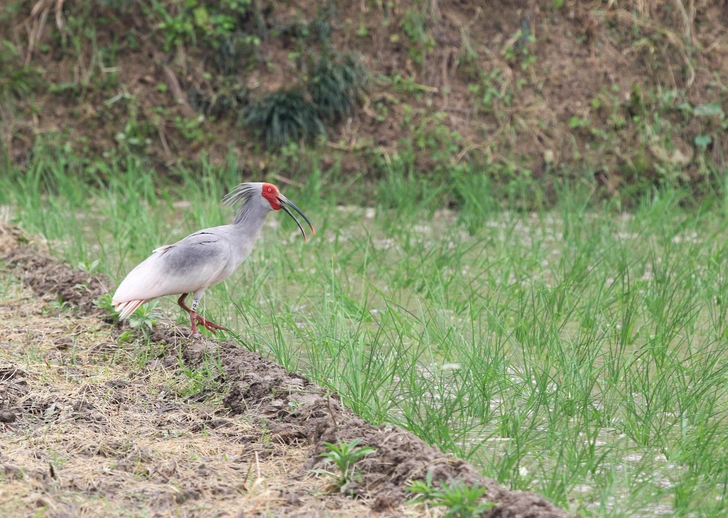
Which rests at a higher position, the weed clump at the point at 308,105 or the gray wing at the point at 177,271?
the gray wing at the point at 177,271

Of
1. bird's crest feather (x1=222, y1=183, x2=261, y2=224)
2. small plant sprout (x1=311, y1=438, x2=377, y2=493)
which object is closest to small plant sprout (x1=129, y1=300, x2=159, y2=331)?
bird's crest feather (x1=222, y1=183, x2=261, y2=224)

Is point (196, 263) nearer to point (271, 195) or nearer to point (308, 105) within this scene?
point (271, 195)

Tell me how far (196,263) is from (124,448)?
106 centimetres

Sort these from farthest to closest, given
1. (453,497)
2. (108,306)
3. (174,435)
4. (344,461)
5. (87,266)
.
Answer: (87,266) → (108,306) → (174,435) → (344,461) → (453,497)

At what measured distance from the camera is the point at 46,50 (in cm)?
848

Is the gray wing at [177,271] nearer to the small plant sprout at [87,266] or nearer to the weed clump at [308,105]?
the small plant sprout at [87,266]

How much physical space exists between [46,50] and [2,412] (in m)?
5.96

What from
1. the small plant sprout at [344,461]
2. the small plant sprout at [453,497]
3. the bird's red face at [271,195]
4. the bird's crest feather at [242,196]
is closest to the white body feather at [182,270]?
the bird's crest feather at [242,196]

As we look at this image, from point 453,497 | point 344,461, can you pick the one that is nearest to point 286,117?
point 344,461

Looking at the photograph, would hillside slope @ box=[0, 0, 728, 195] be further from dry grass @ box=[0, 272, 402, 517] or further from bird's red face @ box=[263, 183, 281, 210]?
dry grass @ box=[0, 272, 402, 517]

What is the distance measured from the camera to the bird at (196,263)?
3926mm

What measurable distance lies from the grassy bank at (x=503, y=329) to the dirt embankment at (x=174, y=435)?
0.16 metres

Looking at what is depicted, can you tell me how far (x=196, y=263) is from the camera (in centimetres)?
394

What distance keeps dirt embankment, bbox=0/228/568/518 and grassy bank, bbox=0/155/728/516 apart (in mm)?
163
